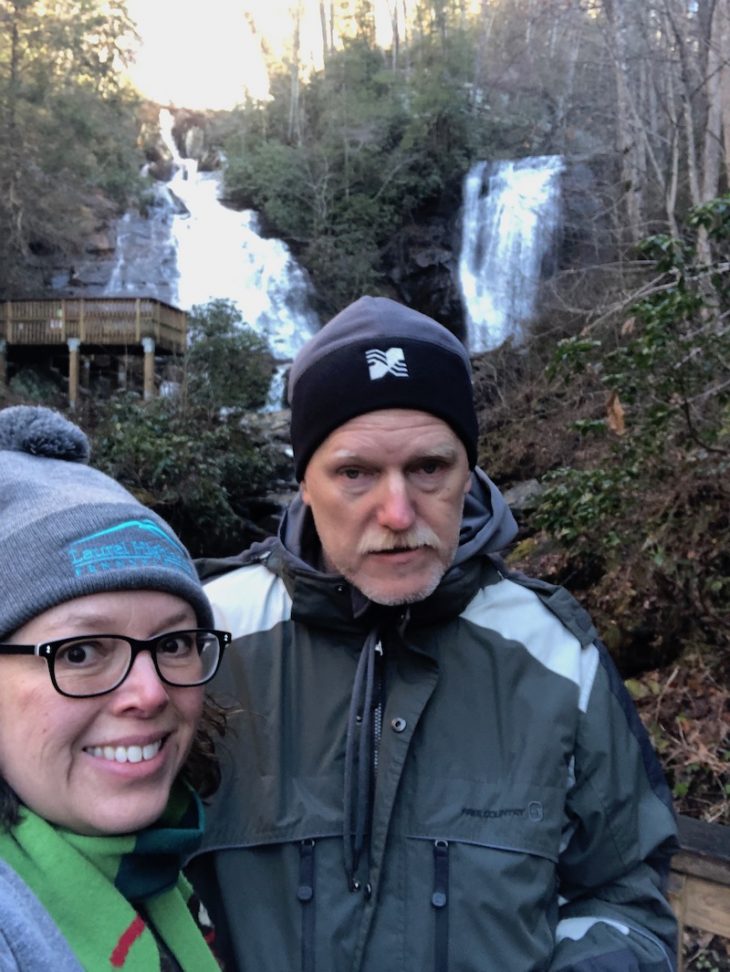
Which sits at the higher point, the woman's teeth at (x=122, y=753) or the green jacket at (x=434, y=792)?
the woman's teeth at (x=122, y=753)

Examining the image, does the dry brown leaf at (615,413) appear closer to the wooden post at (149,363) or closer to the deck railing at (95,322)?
the wooden post at (149,363)

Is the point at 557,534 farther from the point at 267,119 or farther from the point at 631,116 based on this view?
the point at 267,119

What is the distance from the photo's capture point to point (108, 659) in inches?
49.4

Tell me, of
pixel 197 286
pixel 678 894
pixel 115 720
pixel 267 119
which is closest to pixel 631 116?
pixel 197 286

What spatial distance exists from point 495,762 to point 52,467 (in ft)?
3.43

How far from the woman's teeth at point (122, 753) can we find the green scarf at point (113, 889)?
12cm

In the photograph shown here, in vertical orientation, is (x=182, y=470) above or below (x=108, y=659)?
above

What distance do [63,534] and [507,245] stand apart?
21.1 m

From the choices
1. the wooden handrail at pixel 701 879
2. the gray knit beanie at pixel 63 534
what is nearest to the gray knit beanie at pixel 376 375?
the gray knit beanie at pixel 63 534

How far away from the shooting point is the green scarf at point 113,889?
3.70 feet

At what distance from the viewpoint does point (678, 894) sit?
91.6 inches

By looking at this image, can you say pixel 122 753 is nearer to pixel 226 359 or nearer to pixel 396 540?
pixel 396 540

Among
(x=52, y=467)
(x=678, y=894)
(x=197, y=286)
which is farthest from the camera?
(x=197, y=286)

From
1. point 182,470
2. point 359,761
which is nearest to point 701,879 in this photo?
point 359,761
